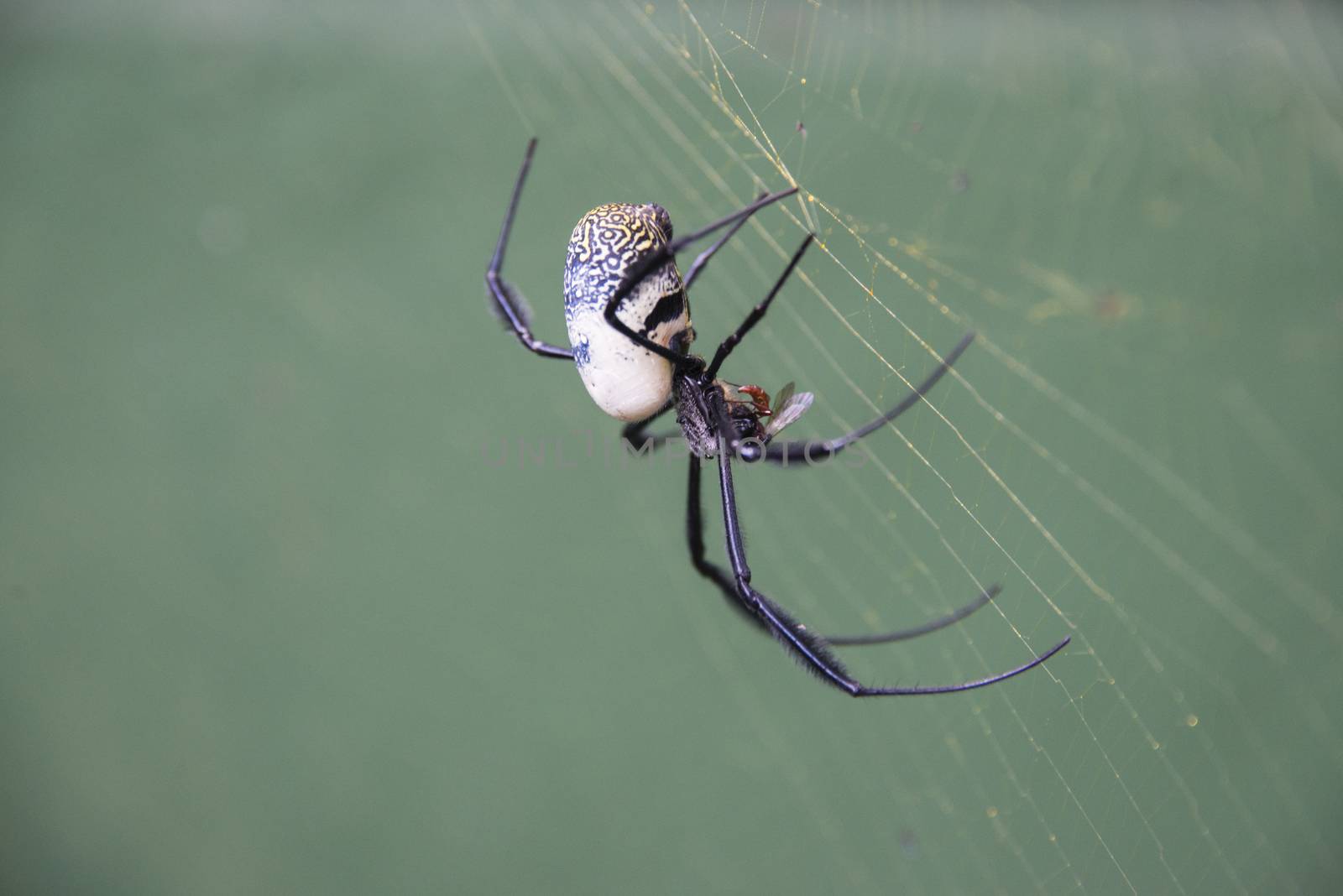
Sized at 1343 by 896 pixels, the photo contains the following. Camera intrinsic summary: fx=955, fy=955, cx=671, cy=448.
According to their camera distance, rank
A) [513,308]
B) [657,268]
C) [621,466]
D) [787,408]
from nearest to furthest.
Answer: [657,268], [787,408], [513,308], [621,466]

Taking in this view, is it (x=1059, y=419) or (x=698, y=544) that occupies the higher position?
(x=698, y=544)

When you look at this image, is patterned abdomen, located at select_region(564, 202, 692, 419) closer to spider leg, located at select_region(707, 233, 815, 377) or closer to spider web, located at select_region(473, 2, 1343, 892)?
spider leg, located at select_region(707, 233, 815, 377)

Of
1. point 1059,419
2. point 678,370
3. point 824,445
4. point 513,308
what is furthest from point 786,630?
point 1059,419

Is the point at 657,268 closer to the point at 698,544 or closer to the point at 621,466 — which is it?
the point at 698,544

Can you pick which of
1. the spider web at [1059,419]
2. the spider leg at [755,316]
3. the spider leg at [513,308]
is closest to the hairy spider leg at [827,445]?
the spider leg at [755,316]

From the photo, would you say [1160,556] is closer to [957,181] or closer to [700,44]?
[957,181]

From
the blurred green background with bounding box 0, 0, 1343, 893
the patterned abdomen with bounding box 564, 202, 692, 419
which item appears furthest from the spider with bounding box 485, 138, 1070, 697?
the blurred green background with bounding box 0, 0, 1343, 893

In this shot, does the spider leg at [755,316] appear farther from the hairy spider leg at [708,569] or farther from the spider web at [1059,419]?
the spider web at [1059,419]
